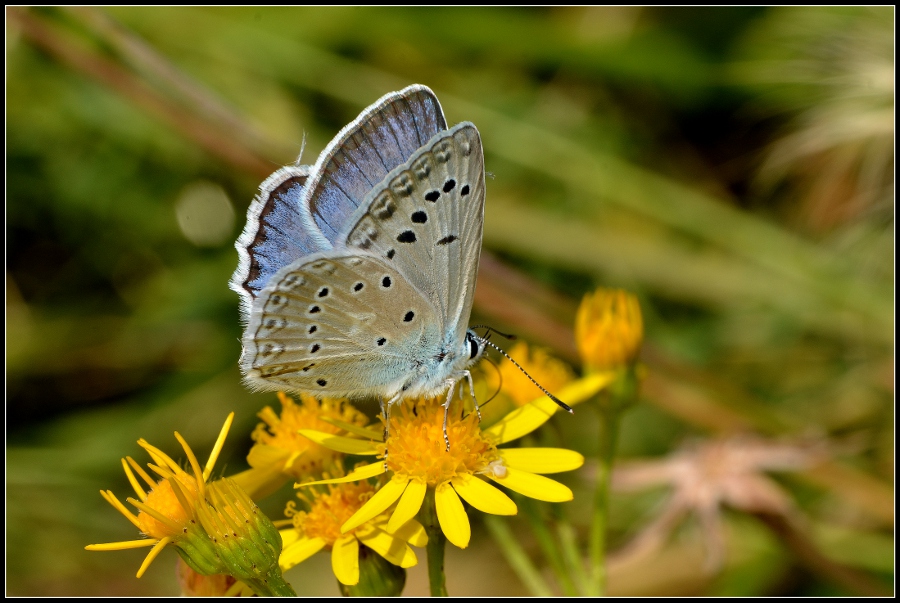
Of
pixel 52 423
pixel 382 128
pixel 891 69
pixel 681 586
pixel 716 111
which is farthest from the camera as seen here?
pixel 716 111

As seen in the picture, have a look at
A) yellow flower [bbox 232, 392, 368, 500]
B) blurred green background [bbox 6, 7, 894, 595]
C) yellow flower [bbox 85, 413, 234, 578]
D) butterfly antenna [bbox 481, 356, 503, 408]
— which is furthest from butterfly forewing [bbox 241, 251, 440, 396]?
blurred green background [bbox 6, 7, 894, 595]

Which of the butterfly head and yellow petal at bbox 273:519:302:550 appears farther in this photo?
the butterfly head

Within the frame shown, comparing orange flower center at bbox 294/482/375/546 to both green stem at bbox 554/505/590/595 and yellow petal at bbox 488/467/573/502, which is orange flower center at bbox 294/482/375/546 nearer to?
yellow petal at bbox 488/467/573/502

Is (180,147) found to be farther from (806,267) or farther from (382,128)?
(806,267)

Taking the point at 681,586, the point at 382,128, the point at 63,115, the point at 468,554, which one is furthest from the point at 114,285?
the point at 681,586

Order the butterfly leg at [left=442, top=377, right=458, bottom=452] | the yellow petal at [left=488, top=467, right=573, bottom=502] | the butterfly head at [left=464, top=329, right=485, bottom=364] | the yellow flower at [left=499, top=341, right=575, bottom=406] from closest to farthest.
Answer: the yellow petal at [left=488, top=467, right=573, bottom=502] < the butterfly leg at [left=442, top=377, right=458, bottom=452] < the butterfly head at [left=464, top=329, right=485, bottom=364] < the yellow flower at [left=499, top=341, right=575, bottom=406]

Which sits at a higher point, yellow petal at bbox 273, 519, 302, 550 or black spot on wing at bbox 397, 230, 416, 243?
black spot on wing at bbox 397, 230, 416, 243

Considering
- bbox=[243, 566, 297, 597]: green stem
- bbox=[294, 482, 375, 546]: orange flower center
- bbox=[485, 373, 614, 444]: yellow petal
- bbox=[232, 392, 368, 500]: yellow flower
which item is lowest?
bbox=[243, 566, 297, 597]: green stem
